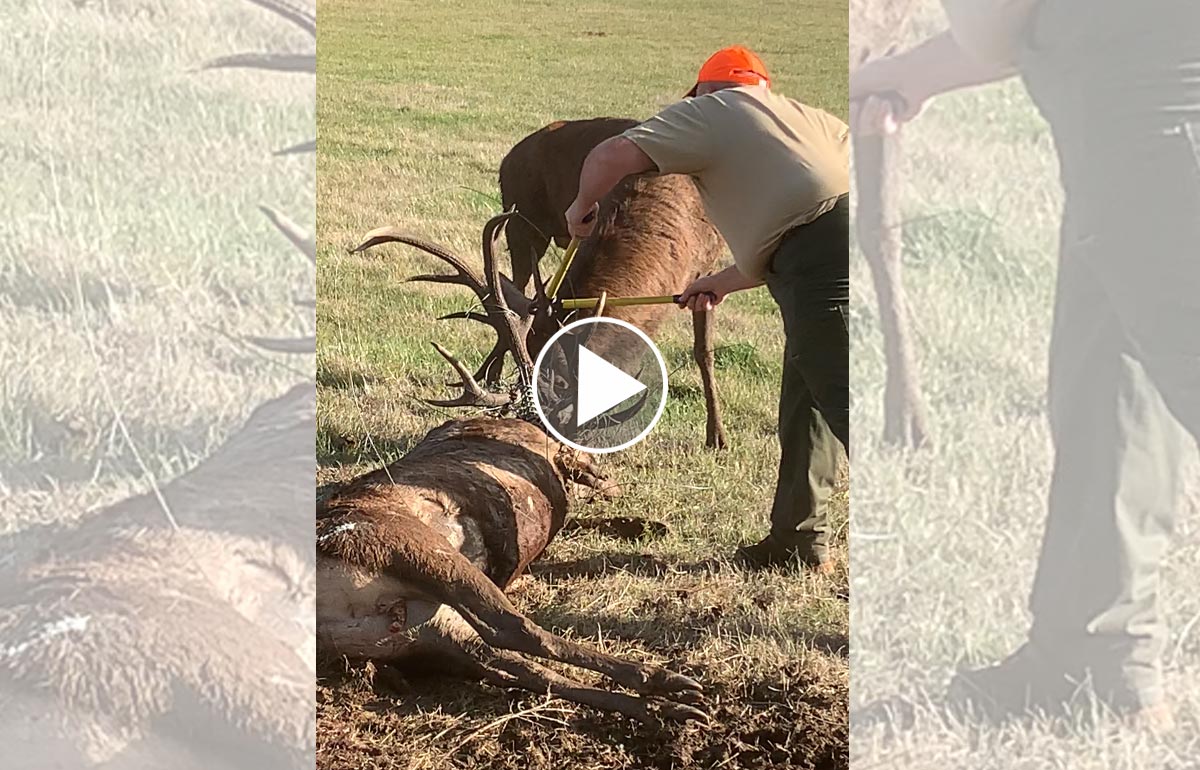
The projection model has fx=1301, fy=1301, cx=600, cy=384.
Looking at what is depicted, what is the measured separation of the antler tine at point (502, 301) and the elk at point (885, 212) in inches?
42.3

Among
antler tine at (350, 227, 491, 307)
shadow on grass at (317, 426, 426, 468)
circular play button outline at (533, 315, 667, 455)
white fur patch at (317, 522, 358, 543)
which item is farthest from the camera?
shadow on grass at (317, 426, 426, 468)

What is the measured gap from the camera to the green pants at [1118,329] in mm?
3318

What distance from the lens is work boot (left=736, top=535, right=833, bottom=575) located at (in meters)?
3.95

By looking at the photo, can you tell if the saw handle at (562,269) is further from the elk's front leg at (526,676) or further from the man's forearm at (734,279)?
the elk's front leg at (526,676)

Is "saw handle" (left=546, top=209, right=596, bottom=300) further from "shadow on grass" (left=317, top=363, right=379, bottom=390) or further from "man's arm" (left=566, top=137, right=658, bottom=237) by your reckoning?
"shadow on grass" (left=317, top=363, right=379, bottom=390)

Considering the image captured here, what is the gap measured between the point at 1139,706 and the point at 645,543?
155 centimetres

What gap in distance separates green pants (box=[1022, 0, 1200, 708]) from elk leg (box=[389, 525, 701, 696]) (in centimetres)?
108

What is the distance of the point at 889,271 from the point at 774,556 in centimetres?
97

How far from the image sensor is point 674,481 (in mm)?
4090

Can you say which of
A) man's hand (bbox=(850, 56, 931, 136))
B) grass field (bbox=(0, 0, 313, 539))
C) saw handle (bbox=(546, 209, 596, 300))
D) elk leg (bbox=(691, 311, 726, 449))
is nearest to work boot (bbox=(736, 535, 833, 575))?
elk leg (bbox=(691, 311, 726, 449))

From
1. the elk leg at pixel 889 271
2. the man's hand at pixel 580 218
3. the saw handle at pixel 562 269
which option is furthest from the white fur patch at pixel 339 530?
the elk leg at pixel 889 271

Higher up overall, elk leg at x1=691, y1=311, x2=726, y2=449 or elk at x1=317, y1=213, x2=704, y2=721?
elk leg at x1=691, y1=311, x2=726, y2=449

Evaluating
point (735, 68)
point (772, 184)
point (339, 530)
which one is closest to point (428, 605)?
point (339, 530)

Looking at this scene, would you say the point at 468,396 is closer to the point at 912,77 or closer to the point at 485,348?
the point at 485,348
